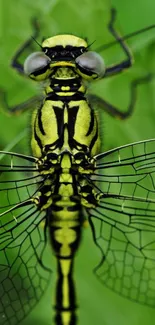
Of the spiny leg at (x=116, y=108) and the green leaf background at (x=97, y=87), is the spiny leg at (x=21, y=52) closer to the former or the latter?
the green leaf background at (x=97, y=87)

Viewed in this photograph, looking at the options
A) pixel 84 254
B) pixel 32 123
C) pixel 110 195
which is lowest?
pixel 84 254

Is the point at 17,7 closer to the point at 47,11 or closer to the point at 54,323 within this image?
the point at 47,11

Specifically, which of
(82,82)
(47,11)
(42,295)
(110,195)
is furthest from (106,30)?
(42,295)

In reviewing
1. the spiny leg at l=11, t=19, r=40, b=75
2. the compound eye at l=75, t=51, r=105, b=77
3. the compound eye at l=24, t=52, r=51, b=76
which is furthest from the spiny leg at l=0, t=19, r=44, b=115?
the compound eye at l=75, t=51, r=105, b=77

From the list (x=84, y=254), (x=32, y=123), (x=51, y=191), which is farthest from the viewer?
(x=84, y=254)

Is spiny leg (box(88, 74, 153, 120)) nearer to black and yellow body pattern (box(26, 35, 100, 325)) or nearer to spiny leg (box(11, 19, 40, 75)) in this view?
black and yellow body pattern (box(26, 35, 100, 325))

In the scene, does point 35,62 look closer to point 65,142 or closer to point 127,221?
point 65,142

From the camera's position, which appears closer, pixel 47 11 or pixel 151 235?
pixel 151 235

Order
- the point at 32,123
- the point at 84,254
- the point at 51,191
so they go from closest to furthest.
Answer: the point at 51,191 < the point at 32,123 < the point at 84,254
